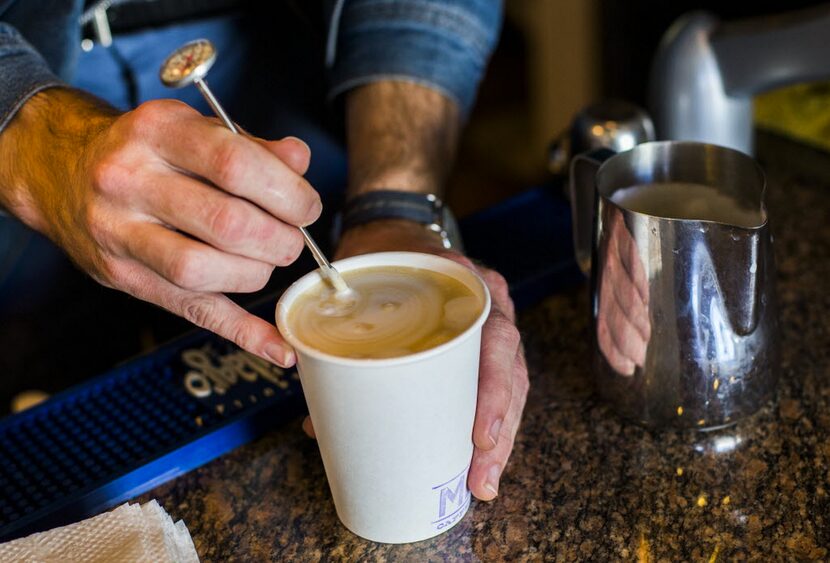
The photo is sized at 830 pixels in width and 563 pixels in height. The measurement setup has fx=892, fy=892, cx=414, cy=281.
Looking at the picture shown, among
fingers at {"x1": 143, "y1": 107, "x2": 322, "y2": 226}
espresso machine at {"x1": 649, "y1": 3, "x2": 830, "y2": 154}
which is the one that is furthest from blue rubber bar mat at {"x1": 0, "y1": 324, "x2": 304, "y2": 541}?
espresso machine at {"x1": 649, "y1": 3, "x2": 830, "y2": 154}

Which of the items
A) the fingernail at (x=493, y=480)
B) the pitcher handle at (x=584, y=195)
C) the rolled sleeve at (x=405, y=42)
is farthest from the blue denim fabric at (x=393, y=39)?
the fingernail at (x=493, y=480)

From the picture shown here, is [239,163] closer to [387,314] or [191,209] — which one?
[191,209]

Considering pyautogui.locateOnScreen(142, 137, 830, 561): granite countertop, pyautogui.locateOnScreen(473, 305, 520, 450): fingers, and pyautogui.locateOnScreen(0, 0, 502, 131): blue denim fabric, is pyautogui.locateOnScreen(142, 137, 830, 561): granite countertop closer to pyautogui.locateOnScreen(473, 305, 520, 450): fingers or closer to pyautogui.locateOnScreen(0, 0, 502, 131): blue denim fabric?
pyautogui.locateOnScreen(473, 305, 520, 450): fingers

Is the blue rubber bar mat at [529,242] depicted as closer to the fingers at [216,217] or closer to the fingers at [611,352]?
the fingers at [611,352]

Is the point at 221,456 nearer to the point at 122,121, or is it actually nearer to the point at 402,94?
the point at 122,121

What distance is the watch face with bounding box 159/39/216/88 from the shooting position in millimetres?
670

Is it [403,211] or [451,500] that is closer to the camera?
[451,500]

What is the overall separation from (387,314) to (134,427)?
0.33 m

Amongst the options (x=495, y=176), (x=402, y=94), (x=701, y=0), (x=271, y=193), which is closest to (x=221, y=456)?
(x=271, y=193)

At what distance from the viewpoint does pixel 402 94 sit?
1.20 m

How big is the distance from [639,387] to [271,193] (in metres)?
0.38

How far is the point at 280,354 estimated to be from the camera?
0.70 meters

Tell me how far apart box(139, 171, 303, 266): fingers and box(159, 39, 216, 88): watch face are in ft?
0.23

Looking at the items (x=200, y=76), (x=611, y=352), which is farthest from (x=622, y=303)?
(x=200, y=76)
